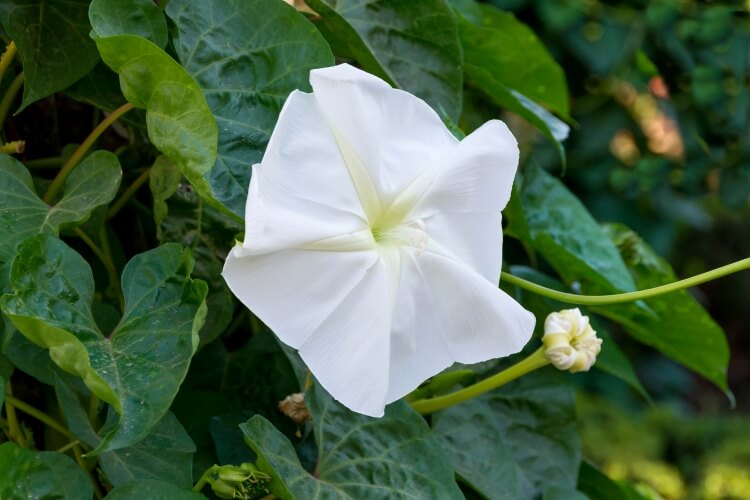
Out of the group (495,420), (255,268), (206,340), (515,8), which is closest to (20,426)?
(206,340)

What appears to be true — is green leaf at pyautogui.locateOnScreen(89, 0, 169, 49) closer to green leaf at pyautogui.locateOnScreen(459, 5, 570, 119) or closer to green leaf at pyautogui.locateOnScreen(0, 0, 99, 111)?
green leaf at pyautogui.locateOnScreen(0, 0, 99, 111)

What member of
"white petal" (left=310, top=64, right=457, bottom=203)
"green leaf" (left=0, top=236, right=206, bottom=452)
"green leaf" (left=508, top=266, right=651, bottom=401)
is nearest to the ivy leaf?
"green leaf" (left=508, top=266, right=651, bottom=401)

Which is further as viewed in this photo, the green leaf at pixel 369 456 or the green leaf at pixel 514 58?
the green leaf at pixel 514 58

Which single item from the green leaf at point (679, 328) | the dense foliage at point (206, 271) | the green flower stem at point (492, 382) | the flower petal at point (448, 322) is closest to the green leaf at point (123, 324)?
the dense foliage at point (206, 271)

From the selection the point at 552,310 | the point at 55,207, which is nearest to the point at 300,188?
the point at 55,207

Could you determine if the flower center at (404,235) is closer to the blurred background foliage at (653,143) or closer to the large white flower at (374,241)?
the large white flower at (374,241)

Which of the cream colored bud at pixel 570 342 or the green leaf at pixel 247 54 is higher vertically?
the green leaf at pixel 247 54
